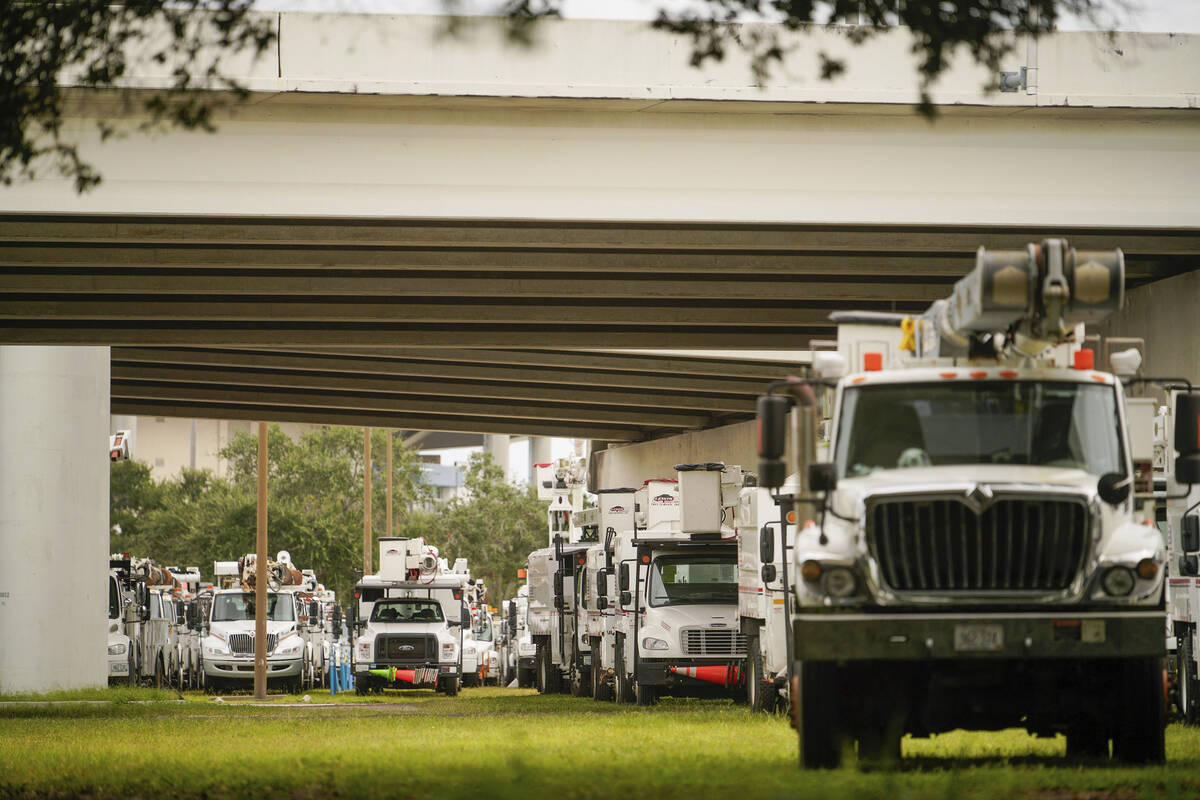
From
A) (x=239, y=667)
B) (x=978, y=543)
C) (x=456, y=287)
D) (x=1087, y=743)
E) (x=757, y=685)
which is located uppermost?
(x=456, y=287)

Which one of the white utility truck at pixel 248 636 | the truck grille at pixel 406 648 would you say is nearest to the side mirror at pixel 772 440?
the truck grille at pixel 406 648

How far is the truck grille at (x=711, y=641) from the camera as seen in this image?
993 inches

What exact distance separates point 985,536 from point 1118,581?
34.7 inches

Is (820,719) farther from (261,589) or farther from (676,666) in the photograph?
(261,589)

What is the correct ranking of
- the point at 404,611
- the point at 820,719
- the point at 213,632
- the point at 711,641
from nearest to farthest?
the point at 820,719 < the point at 711,641 < the point at 404,611 < the point at 213,632

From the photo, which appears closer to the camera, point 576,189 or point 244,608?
point 576,189

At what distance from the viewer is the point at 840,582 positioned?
11078mm

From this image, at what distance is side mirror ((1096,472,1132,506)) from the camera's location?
36.9 feet

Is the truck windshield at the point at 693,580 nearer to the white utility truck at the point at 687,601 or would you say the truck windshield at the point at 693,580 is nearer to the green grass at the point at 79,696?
the white utility truck at the point at 687,601

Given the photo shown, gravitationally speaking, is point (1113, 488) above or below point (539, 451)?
below

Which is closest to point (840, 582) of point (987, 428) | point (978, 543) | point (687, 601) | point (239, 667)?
point (978, 543)

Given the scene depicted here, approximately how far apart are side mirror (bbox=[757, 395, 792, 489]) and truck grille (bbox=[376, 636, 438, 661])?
27.4 meters

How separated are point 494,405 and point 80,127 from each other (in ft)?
98.1

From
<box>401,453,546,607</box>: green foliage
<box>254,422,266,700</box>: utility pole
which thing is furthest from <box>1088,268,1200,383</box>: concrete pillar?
<box>401,453,546,607</box>: green foliage
